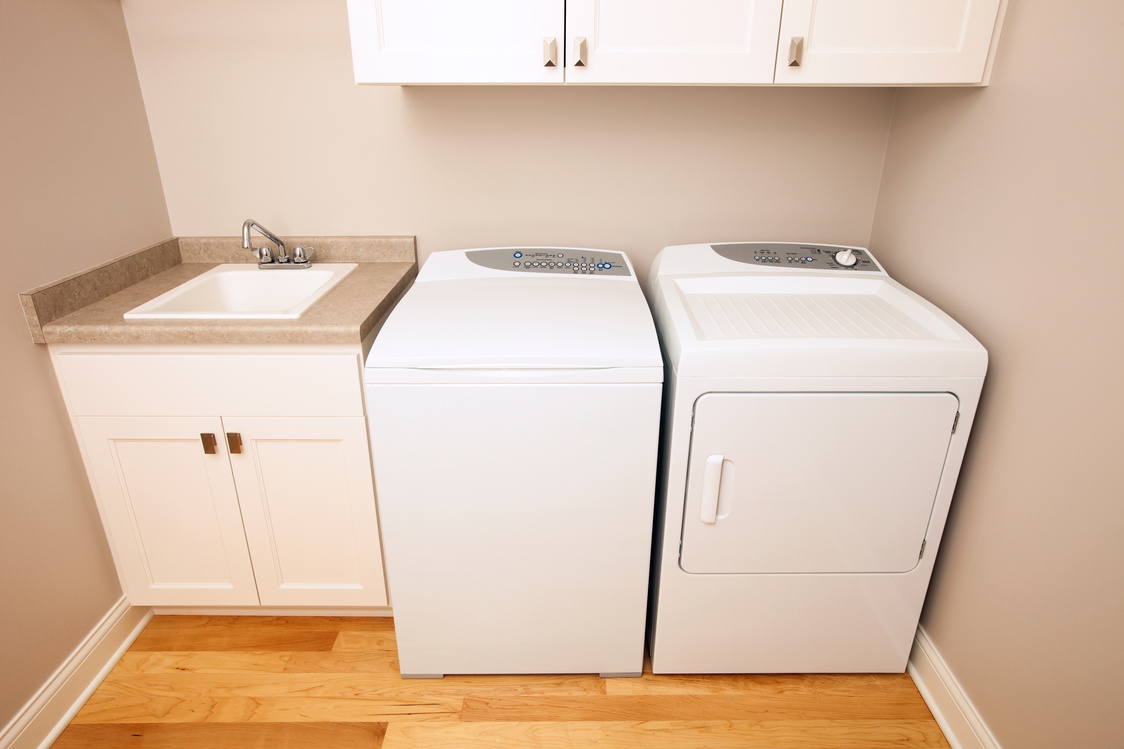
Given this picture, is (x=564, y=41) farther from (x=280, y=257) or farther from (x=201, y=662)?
(x=201, y=662)

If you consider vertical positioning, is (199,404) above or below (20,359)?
below

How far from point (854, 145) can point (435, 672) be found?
6.42 ft

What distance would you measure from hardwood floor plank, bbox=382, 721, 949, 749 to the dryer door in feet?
1.32

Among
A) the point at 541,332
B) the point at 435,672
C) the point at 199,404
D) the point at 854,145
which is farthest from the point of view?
the point at 854,145

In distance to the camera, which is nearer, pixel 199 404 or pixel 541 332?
pixel 541 332

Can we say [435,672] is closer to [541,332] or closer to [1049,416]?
[541,332]

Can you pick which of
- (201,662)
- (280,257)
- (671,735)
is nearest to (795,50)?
(280,257)

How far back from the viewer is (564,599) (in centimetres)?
158

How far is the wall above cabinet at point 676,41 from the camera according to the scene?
1417 millimetres

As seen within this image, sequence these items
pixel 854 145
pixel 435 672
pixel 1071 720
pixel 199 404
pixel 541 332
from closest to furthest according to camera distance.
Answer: pixel 1071 720
pixel 541 332
pixel 199 404
pixel 435 672
pixel 854 145

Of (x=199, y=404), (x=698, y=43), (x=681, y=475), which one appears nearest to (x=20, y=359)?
(x=199, y=404)

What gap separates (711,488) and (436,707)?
3.00 ft

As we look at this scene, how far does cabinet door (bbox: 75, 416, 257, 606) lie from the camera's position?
1578 millimetres

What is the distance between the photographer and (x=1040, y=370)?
127cm
